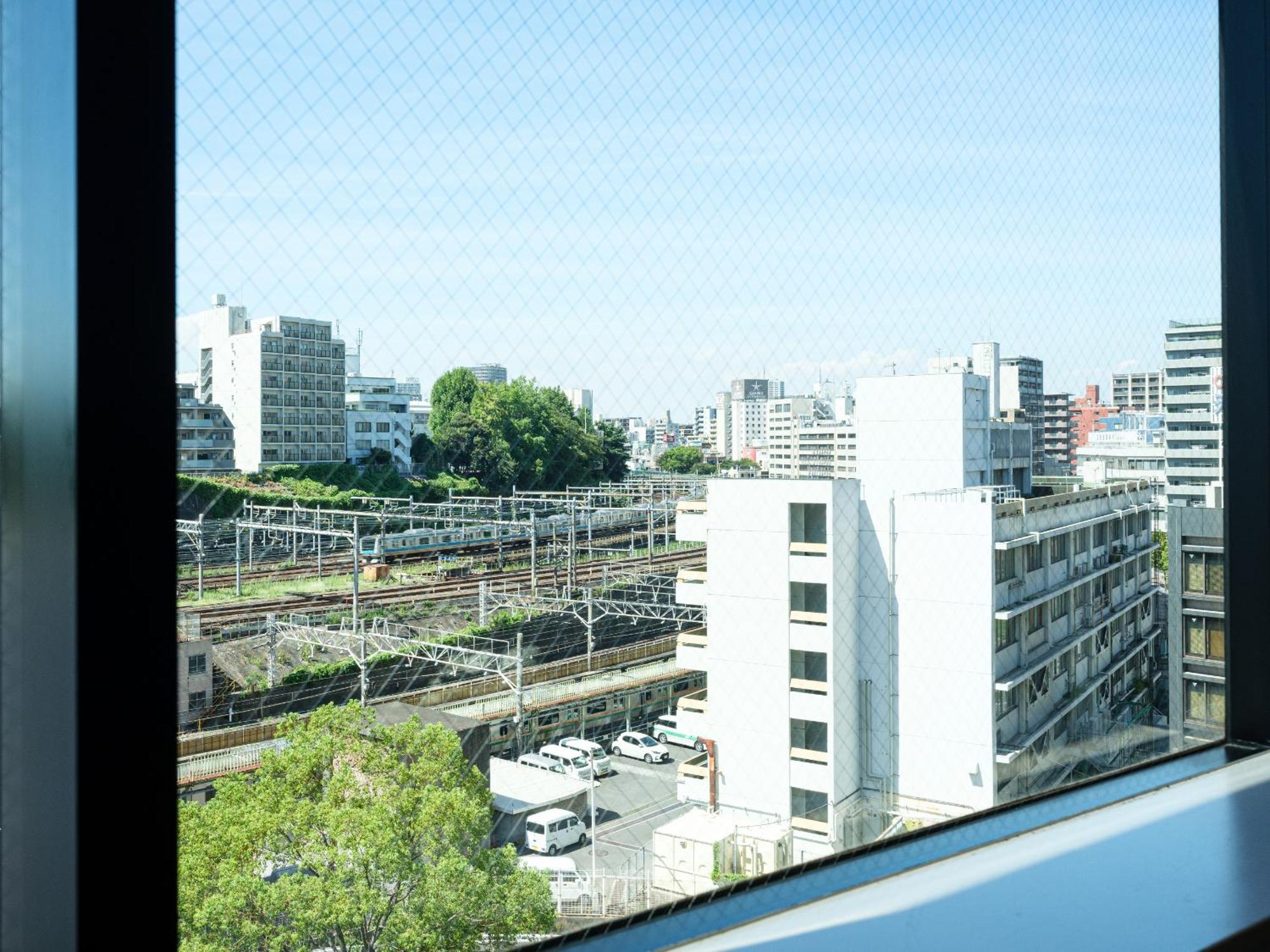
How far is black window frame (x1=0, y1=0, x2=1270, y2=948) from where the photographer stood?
0.70m

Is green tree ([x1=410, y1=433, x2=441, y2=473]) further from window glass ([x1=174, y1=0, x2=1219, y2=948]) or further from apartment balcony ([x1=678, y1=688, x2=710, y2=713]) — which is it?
apartment balcony ([x1=678, y1=688, x2=710, y2=713])

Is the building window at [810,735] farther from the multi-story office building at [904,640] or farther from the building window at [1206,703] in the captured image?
the building window at [1206,703]

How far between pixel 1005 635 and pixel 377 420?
1804 millimetres

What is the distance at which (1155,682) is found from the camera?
268 centimetres

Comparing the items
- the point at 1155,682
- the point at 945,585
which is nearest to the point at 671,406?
the point at 945,585

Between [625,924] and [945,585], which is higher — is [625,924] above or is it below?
below

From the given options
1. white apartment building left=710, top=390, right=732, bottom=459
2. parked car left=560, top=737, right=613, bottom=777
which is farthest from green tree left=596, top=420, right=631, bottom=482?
parked car left=560, top=737, right=613, bottom=777

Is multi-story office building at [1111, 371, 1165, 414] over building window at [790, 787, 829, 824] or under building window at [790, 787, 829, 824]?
over

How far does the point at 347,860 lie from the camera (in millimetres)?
1477

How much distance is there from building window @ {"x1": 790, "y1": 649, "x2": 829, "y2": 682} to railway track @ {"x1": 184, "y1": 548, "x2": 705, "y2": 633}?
0.35 m

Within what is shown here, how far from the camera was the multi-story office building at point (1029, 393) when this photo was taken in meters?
2.37

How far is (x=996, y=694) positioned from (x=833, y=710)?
60 centimetres

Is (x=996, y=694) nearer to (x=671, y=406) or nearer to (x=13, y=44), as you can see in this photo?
(x=671, y=406)

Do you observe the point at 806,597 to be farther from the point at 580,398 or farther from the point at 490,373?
the point at 490,373
